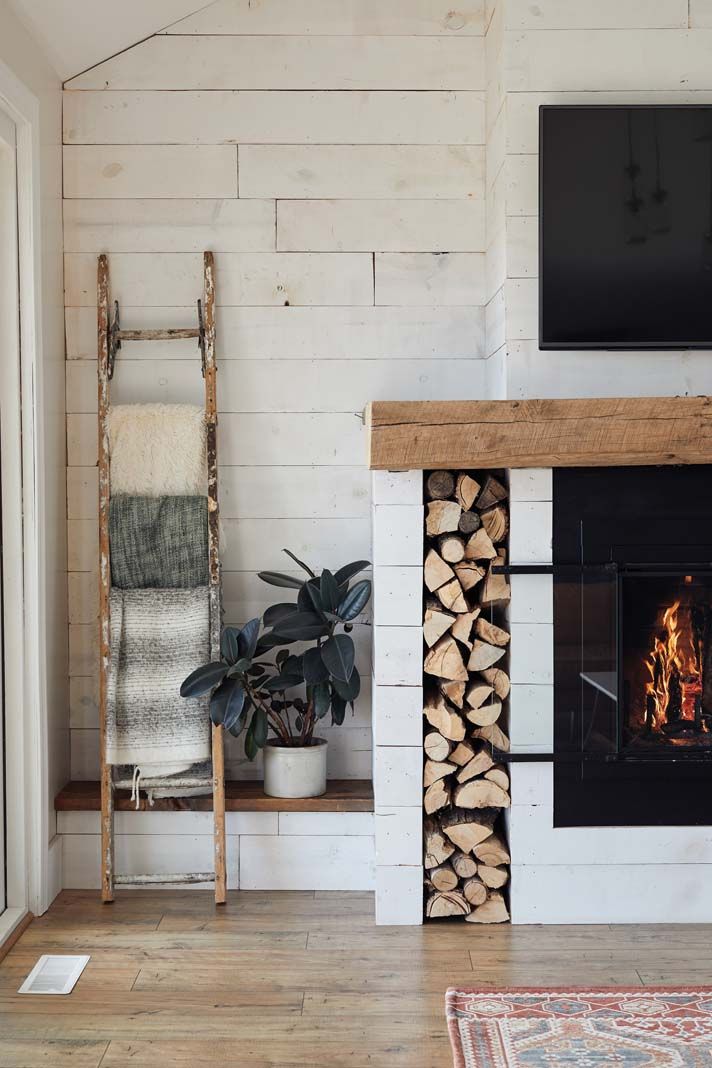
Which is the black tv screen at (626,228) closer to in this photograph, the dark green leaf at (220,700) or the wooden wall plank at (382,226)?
the wooden wall plank at (382,226)

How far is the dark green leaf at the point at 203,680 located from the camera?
284 cm

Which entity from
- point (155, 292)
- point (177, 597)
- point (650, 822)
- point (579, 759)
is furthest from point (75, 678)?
point (650, 822)

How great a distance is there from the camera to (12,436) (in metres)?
2.77

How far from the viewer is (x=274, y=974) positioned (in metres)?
2.49

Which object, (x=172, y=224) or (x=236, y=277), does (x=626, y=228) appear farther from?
(x=172, y=224)

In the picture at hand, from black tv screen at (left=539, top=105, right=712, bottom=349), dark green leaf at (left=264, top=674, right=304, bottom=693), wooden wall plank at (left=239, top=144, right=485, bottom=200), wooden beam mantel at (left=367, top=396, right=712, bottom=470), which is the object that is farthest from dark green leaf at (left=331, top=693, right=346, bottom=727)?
wooden wall plank at (left=239, top=144, right=485, bottom=200)

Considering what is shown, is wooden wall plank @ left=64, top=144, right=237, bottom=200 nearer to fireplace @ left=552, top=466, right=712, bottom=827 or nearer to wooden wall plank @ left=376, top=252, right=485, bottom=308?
wooden wall plank @ left=376, top=252, right=485, bottom=308

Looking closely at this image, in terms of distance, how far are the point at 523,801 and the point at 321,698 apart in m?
0.61

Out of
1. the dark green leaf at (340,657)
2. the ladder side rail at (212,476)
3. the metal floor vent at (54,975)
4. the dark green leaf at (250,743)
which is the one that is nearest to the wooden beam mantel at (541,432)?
the dark green leaf at (340,657)

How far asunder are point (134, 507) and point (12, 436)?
427mm

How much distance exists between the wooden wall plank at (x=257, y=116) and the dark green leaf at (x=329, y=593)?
1.34 m

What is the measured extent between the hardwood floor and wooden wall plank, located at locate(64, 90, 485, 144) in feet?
7.43

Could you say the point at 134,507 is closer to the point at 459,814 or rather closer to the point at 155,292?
the point at 155,292

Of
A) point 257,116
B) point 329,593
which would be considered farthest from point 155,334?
point 329,593
